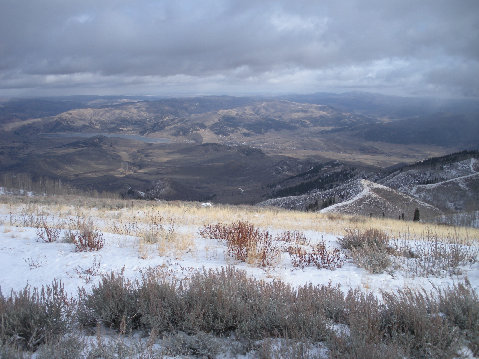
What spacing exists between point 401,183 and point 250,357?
7899cm

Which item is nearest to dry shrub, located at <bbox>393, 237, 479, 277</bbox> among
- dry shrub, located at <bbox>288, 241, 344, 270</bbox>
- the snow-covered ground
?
the snow-covered ground

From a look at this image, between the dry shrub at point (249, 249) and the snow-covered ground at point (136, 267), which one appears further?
the dry shrub at point (249, 249)

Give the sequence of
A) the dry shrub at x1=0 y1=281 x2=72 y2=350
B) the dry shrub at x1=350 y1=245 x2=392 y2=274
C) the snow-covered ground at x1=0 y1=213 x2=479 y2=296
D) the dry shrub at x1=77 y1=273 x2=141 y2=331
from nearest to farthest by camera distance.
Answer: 1. the dry shrub at x1=0 y1=281 x2=72 y2=350
2. the dry shrub at x1=77 y1=273 x2=141 y2=331
3. the snow-covered ground at x1=0 y1=213 x2=479 y2=296
4. the dry shrub at x1=350 y1=245 x2=392 y2=274

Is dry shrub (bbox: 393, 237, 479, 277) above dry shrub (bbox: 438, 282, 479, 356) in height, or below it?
below

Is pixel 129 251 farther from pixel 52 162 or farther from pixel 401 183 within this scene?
pixel 52 162

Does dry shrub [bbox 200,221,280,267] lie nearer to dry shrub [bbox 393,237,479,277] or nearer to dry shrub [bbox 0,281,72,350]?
dry shrub [bbox 393,237,479,277]

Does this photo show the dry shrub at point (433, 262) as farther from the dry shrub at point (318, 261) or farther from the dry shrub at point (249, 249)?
the dry shrub at point (249, 249)

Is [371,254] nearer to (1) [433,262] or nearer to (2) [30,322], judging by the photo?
(1) [433,262]

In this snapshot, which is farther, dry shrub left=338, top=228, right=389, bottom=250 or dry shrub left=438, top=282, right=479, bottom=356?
dry shrub left=338, top=228, right=389, bottom=250

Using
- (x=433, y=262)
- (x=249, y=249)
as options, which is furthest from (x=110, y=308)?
(x=433, y=262)

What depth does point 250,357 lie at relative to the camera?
3084mm

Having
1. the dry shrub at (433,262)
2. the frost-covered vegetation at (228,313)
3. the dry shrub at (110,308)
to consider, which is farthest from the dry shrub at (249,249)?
the dry shrub at (110,308)

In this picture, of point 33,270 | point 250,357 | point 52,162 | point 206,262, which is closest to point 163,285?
point 250,357

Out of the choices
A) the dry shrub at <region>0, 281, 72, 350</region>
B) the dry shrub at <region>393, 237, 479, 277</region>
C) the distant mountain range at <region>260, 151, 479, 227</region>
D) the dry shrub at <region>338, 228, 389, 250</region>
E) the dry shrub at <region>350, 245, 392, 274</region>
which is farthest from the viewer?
the distant mountain range at <region>260, 151, 479, 227</region>
